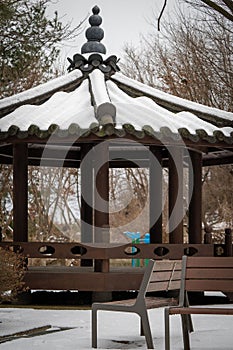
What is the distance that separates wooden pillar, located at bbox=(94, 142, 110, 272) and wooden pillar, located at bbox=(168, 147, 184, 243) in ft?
4.20

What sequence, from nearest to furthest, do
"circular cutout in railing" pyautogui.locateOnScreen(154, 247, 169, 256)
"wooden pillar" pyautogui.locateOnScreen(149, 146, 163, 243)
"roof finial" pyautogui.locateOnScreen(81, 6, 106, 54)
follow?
"circular cutout in railing" pyautogui.locateOnScreen(154, 247, 169, 256), "wooden pillar" pyautogui.locateOnScreen(149, 146, 163, 243), "roof finial" pyautogui.locateOnScreen(81, 6, 106, 54)

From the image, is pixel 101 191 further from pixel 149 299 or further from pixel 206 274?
pixel 206 274

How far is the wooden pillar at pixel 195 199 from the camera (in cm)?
1440

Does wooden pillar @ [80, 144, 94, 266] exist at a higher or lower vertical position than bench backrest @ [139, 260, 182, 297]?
higher

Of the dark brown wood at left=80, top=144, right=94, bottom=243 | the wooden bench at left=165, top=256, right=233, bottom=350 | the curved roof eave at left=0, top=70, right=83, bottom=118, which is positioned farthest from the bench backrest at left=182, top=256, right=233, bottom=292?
the dark brown wood at left=80, top=144, right=94, bottom=243

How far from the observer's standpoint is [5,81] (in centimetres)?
2097

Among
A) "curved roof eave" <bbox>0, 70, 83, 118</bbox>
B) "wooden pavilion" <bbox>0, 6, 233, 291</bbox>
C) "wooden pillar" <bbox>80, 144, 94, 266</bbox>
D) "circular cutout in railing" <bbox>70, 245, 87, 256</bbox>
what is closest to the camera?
"wooden pavilion" <bbox>0, 6, 233, 291</bbox>

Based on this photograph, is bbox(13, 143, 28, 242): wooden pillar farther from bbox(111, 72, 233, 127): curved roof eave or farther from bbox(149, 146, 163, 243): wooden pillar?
bbox(111, 72, 233, 127): curved roof eave

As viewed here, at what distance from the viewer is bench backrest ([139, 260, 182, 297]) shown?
8.46 metres

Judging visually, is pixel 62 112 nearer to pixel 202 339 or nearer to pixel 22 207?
pixel 22 207

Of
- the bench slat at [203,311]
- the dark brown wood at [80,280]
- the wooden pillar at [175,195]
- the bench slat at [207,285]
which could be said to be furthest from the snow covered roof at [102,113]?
the bench slat at [203,311]

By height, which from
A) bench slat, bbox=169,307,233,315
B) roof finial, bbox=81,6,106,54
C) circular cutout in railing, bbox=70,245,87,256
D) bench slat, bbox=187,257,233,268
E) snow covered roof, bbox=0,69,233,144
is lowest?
bench slat, bbox=169,307,233,315

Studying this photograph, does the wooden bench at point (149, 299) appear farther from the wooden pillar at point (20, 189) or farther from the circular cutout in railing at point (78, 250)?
the wooden pillar at point (20, 189)

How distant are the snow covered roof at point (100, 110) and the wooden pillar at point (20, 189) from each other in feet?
1.90
